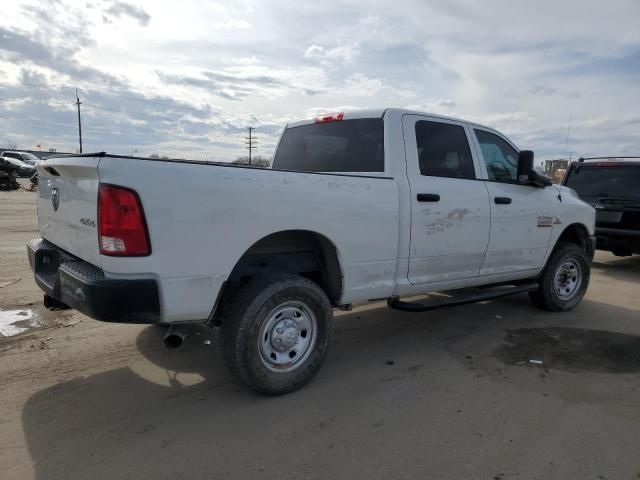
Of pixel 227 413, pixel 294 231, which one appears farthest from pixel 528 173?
pixel 227 413

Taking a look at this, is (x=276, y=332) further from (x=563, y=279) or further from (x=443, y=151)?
(x=563, y=279)

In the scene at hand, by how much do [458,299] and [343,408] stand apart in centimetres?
174

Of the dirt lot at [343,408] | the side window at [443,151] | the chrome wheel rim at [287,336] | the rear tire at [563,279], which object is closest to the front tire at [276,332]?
the chrome wheel rim at [287,336]

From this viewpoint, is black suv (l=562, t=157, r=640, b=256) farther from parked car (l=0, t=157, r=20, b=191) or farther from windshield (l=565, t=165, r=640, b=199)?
parked car (l=0, t=157, r=20, b=191)

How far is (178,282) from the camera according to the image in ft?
9.39

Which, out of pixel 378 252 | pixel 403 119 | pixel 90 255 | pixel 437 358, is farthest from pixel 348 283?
pixel 90 255

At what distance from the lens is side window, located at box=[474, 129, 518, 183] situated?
477 cm

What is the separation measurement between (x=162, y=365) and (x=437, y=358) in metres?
2.28

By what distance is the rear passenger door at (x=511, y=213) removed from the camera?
15.4 feet

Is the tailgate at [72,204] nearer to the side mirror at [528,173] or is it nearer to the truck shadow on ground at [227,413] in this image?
the truck shadow on ground at [227,413]

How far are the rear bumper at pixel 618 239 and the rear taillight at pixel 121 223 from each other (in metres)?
7.71

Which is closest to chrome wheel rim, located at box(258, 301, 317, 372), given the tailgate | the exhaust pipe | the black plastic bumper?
the exhaust pipe

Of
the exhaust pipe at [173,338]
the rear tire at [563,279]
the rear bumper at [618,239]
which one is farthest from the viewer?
the rear bumper at [618,239]

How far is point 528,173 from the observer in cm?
486
